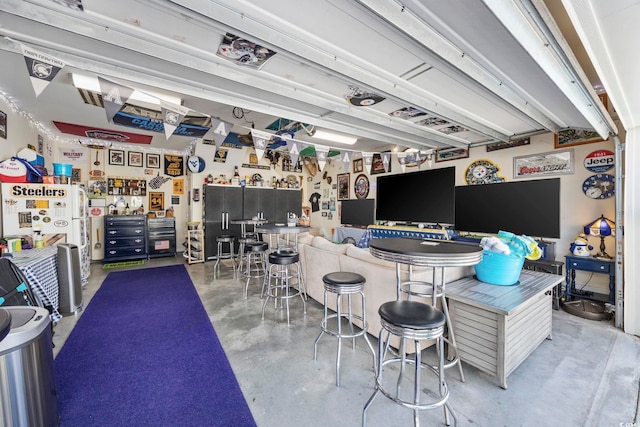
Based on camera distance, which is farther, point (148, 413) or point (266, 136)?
point (266, 136)

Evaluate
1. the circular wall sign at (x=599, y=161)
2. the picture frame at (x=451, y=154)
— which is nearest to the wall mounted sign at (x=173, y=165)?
the picture frame at (x=451, y=154)

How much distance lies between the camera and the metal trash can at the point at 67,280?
9.98ft

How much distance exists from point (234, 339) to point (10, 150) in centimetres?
404

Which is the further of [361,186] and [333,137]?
[361,186]

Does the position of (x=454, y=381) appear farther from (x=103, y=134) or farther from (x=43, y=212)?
(x=103, y=134)

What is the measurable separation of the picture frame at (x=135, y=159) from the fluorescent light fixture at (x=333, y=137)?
4.54 meters

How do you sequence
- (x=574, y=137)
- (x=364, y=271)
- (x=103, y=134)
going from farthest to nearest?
(x=103, y=134)
(x=574, y=137)
(x=364, y=271)

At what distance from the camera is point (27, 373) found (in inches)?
51.0

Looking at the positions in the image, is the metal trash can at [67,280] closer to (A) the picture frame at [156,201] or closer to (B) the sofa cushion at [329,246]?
(B) the sofa cushion at [329,246]

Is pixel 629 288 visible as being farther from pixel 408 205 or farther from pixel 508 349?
pixel 408 205

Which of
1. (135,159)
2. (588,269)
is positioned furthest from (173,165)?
(588,269)

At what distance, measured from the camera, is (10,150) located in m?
3.49

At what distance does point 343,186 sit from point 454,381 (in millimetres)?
5819

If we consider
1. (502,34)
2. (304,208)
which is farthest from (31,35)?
(304,208)
